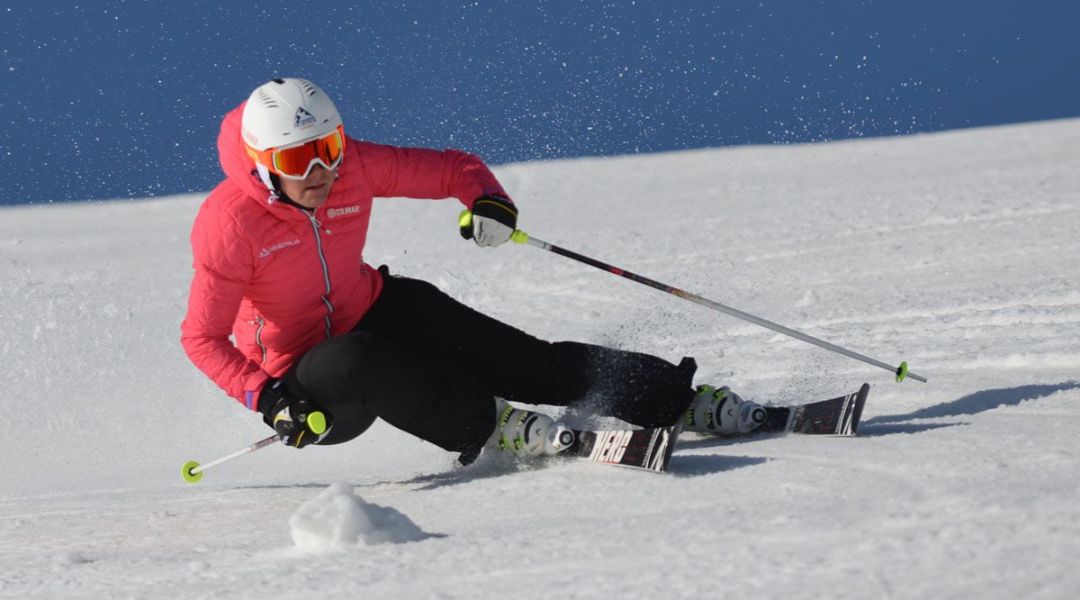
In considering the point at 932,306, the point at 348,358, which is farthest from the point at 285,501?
the point at 932,306

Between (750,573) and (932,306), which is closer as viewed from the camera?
(750,573)

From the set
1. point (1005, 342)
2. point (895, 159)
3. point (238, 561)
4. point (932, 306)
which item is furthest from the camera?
point (895, 159)

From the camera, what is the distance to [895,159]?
7637 millimetres

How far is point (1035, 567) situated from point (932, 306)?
9.78ft

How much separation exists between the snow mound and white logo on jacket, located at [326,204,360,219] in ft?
3.02

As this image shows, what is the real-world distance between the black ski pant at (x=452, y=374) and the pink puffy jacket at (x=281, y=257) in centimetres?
11

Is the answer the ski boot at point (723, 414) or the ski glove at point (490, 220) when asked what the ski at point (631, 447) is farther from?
the ski glove at point (490, 220)

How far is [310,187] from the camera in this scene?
2.94m

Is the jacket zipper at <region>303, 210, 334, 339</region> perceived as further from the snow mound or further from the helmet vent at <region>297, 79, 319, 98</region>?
the snow mound

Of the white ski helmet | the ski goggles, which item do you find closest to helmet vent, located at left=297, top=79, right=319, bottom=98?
the white ski helmet

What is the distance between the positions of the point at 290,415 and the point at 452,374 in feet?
1.30

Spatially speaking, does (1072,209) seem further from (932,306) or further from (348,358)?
(348,358)

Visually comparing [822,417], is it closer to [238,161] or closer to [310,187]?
[310,187]

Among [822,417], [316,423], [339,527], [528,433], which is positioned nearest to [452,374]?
[528,433]
